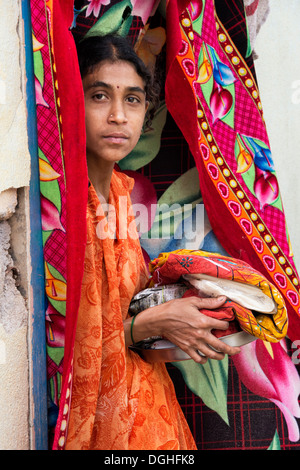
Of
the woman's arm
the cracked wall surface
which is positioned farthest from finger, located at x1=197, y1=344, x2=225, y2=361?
the cracked wall surface

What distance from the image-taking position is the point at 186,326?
1.31 m

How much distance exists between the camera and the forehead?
1353 mm

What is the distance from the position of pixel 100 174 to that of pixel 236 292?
0.42 meters

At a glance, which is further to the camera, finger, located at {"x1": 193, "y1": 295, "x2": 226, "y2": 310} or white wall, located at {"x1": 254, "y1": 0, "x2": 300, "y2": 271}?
white wall, located at {"x1": 254, "y1": 0, "x2": 300, "y2": 271}

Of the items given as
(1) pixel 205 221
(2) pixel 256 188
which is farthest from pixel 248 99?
(1) pixel 205 221

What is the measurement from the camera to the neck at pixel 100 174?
140cm

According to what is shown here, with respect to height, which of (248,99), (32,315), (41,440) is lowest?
(41,440)

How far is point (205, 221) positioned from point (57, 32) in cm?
75

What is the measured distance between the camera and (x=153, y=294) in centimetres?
141

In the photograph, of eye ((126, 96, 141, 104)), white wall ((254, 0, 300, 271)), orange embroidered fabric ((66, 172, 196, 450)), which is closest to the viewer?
orange embroidered fabric ((66, 172, 196, 450))

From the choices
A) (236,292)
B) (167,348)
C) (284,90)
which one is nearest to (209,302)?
(236,292)

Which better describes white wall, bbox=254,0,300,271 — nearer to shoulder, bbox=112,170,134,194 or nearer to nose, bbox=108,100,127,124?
shoulder, bbox=112,170,134,194

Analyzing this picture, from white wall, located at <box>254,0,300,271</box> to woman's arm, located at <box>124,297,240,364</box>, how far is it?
0.61 metres
